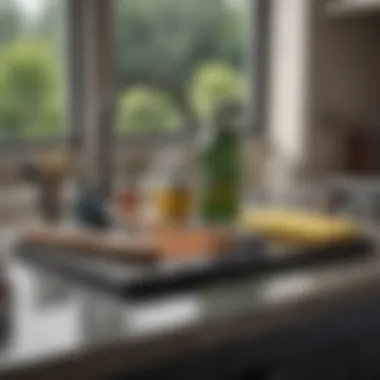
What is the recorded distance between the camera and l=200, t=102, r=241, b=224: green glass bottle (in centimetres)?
161

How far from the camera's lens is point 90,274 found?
1.17 m

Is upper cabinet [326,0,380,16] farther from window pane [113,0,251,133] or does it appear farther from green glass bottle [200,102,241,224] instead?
green glass bottle [200,102,241,224]

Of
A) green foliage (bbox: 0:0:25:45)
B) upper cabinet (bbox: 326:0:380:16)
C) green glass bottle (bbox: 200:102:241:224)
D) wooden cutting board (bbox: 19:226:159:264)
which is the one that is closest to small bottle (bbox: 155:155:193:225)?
green glass bottle (bbox: 200:102:241:224)

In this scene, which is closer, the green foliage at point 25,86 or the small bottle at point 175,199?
the small bottle at point 175,199

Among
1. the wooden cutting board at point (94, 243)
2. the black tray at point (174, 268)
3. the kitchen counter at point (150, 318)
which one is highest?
the wooden cutting board at point (94, 243)

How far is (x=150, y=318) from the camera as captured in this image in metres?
1.00

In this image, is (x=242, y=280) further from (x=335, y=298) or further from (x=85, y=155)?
(x=85, y=155)

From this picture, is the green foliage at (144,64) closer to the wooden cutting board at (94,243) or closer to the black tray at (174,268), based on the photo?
the wooden cutting board at (94,243)

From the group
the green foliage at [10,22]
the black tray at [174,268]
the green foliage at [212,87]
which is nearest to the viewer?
the black tray at [174,268]

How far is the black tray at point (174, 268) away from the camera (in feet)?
3.65

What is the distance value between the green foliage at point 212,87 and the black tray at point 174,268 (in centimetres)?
93

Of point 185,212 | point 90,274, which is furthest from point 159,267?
point 185,212

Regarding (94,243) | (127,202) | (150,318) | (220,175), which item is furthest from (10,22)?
(150,318)

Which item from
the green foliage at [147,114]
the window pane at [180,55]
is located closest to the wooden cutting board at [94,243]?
the window pane at [180,55]
